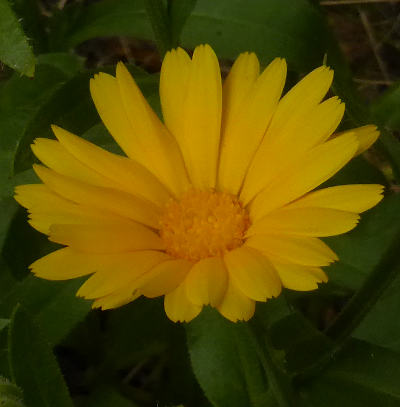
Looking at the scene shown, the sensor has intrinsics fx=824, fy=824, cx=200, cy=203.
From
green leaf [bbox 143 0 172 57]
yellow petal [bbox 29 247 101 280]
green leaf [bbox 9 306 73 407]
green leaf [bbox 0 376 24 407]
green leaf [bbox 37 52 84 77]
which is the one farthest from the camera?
green leaf [bbox 37 52 84 77]

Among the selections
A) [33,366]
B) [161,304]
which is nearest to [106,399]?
[161,304]

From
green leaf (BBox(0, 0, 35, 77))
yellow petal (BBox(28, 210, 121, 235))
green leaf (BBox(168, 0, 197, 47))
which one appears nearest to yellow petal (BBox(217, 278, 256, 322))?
yellow petal (BBox(28, 210, 121, 235))

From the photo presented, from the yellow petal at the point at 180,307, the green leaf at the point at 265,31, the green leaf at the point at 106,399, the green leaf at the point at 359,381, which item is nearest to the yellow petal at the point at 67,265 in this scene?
the yellow petal at the point at 180,307

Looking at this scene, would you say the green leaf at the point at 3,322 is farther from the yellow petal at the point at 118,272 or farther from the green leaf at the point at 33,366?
the yellow petal at the point at 118,272

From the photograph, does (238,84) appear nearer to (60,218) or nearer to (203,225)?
Result: (203,225)

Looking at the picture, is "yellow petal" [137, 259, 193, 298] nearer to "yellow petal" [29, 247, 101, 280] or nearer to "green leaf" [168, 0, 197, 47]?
"yellow petal" [29, 247, 101, 280]

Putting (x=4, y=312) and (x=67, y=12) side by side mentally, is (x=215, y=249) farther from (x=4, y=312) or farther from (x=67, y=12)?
(x=67, y=12)
